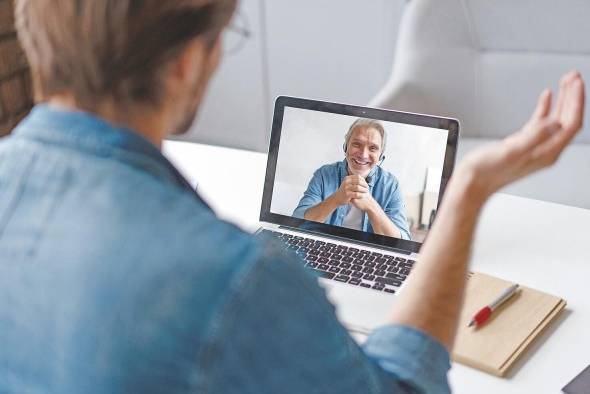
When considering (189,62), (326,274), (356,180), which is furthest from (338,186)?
(189,62)

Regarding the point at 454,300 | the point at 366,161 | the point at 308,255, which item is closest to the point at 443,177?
the point at 366,161

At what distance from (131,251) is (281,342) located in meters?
0.14

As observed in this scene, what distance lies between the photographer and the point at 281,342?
657mm

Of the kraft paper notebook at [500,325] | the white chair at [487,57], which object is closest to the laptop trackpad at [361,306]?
the kraft paper notebook at [500,325]

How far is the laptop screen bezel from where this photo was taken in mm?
1331

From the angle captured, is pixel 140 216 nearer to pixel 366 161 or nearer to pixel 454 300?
pixel 454 300

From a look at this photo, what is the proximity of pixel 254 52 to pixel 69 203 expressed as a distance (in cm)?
281

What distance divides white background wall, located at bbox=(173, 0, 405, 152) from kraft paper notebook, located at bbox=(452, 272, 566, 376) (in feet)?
6.69

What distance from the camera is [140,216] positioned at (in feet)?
2.08

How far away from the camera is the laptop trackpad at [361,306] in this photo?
118cm

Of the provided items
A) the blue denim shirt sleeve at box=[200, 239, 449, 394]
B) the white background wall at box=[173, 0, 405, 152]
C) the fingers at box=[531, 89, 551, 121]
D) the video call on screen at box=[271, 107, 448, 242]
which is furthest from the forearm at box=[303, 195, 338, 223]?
the white background wall at box=[173, 0, 405, 152]

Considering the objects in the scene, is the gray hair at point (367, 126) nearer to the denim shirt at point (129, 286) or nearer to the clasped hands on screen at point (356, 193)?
the clasped hands on screen at point (356, 193)

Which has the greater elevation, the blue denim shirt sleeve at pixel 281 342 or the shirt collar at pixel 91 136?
the shirt collar at pixel 91 136

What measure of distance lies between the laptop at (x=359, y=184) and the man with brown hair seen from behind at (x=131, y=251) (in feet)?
1.84
